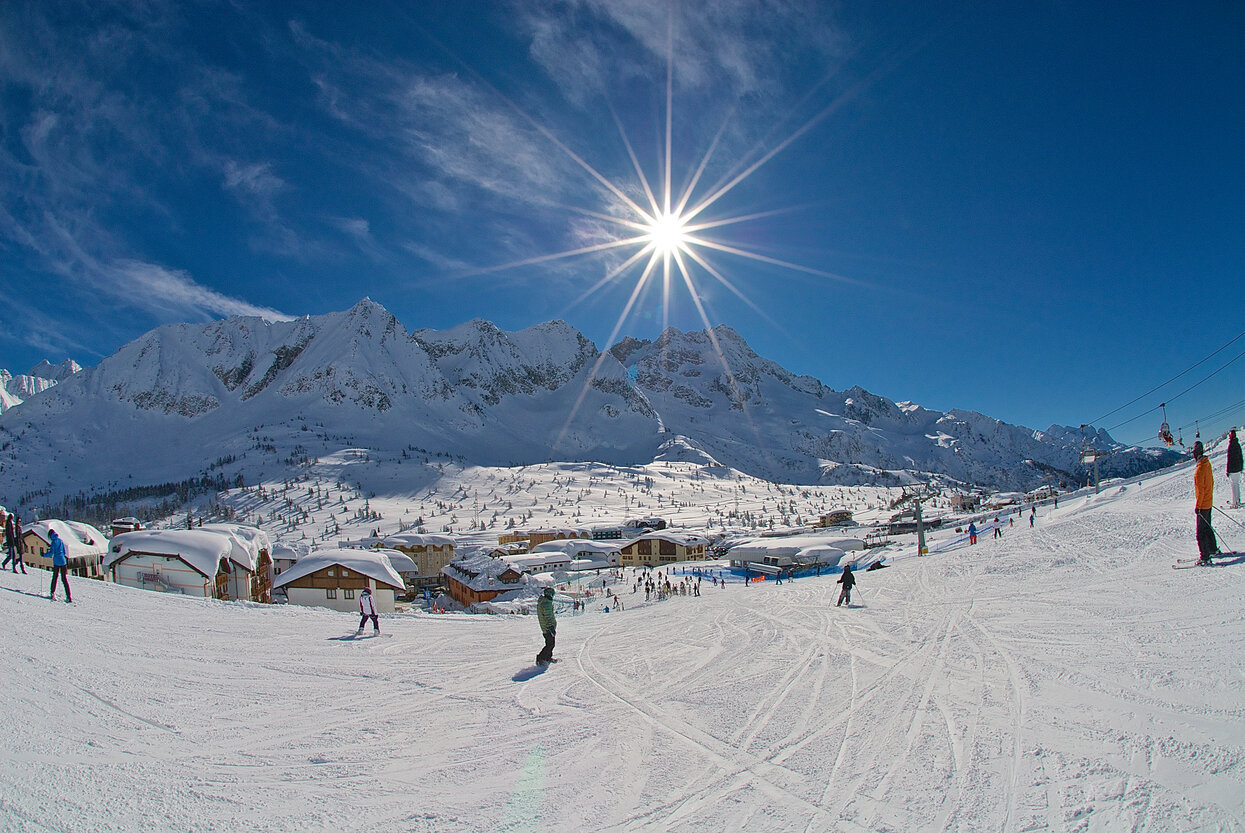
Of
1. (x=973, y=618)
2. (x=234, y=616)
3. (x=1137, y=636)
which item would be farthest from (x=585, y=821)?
(x=234, y=616)

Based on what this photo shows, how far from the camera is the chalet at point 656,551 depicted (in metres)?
65.9

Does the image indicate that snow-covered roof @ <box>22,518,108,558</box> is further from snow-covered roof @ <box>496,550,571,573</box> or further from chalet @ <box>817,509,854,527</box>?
chalet @ <box>817,509,854,527</box>

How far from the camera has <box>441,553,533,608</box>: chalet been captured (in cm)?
3659

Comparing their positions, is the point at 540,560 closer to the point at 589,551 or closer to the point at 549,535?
the point at 589,551

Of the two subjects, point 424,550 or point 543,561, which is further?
point 424,550

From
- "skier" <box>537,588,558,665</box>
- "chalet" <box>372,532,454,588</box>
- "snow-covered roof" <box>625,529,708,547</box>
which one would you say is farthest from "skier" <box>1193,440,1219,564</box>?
"chalet" <box>372,532,454,588</box>

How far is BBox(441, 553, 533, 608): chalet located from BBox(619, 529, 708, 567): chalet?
26879 mm

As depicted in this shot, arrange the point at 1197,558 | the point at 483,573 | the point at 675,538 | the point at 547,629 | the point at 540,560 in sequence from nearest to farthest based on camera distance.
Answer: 1. the point at 547,629
2. the point at 1197,558
3. the point at 483,573
4. the point at 540,560
5. the point at 675,538

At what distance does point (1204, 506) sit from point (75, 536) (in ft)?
153

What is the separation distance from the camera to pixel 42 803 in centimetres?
414

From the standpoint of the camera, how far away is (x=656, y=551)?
66.3 metres

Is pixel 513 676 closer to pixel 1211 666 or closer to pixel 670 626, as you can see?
pixel 670 626

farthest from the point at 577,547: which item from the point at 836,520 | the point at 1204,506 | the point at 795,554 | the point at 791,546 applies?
the point at 1204,506

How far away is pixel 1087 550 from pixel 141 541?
124 feet
